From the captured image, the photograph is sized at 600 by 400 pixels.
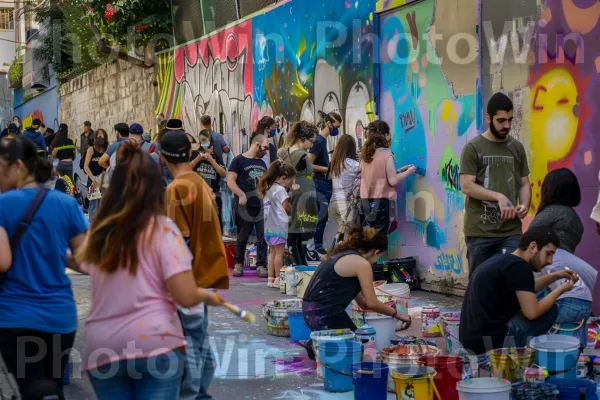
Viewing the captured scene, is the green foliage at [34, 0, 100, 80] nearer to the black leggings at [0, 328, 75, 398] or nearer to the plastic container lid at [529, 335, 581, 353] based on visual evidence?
the plastic container lid at [529, 335, 581, 353]

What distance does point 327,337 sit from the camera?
7.41 m

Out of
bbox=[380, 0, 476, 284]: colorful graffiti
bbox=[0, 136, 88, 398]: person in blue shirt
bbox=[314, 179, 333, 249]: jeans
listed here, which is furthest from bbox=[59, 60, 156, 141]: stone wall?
bbox=[0, 136, 88, 398]: person in blue shirt

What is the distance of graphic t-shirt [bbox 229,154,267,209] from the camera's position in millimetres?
12805

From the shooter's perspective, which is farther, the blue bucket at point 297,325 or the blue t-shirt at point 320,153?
the blue t-shirt at point 320,153

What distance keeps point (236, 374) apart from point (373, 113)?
216 inches

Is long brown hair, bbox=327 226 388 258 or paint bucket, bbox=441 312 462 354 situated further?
paint bucket, bbox=441 312 462 354

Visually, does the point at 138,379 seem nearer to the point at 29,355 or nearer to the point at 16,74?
the point at 29,355

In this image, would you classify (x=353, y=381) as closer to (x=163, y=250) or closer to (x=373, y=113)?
(x=163, y=250)

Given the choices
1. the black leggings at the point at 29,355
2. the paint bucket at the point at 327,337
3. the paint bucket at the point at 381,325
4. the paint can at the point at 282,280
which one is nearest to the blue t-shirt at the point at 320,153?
the paint can at the point at 282,280

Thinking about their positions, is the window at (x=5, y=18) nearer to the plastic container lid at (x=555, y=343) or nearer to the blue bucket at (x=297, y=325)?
the blue bucket at (x=297, y=325)

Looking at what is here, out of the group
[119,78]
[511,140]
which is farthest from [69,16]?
[511,140]

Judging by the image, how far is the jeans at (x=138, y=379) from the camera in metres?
4.20

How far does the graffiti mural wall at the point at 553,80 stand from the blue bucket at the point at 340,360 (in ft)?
9.12

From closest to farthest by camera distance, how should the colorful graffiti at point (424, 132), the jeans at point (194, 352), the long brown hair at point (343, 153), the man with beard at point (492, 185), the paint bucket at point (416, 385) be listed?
the jeans at point (194, 352)
the paint bucket at point (416, 385)
the man with beard at point (492, 185)
the colorful graffiti at point (424, 132)
the long brown hair at point (343, 153)
